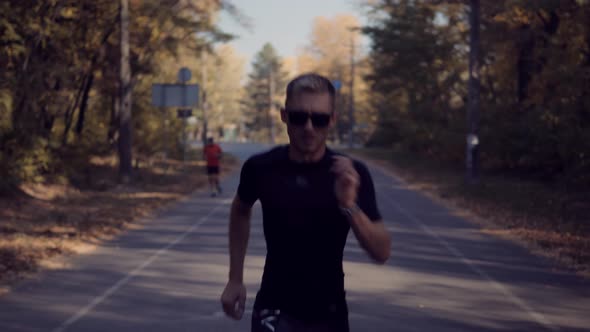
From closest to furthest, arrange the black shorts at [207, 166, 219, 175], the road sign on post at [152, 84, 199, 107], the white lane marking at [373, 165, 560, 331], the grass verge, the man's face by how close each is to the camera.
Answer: the man's face < the white lane marking at [373, 165, 560, 331] < the grass verge < the black shorts at [207, 166, 219, 175] < the road sign on post at [152, 84, 199, 107]

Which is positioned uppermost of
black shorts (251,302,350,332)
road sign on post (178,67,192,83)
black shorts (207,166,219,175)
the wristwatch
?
road sign on post (178,67,192,83)

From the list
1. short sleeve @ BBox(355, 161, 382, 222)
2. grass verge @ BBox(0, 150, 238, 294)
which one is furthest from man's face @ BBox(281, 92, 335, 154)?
grass verge @ BBox(0, 150, 238, 294)

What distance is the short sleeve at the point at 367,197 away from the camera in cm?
350

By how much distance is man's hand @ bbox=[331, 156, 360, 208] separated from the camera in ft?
10.5

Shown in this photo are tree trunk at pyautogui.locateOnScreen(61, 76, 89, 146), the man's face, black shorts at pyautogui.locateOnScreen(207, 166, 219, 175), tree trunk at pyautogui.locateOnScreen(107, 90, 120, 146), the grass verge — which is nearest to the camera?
the man's face

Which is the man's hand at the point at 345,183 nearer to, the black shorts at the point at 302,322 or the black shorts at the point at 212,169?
the black shorts at the point at 302,322

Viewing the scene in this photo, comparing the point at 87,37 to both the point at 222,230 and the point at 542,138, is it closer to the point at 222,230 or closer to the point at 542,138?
the point at 222,230

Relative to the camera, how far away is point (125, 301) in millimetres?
9211

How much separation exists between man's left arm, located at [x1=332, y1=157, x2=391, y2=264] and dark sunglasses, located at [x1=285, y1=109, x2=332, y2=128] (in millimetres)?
270

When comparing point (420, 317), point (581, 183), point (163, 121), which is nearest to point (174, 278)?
point (420, 317)

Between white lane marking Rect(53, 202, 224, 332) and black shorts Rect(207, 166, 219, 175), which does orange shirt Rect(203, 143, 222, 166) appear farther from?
white lane marking Rect(53, 202, 224, 332)

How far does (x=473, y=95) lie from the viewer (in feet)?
90.7

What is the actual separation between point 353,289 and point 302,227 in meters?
6.53

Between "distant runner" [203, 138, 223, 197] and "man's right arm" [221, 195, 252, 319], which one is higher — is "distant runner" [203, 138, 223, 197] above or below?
below
